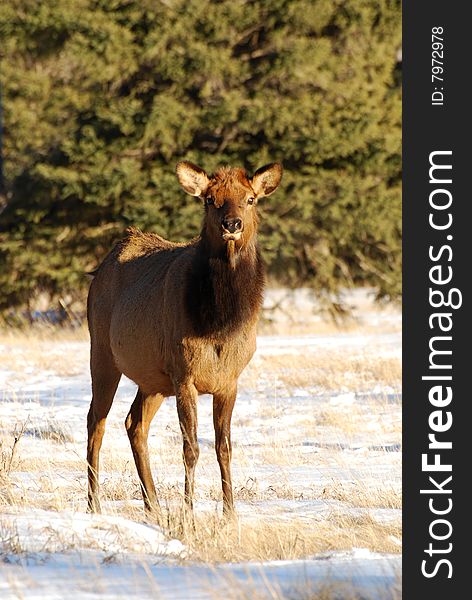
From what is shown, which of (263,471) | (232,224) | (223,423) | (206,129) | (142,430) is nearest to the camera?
(232,224)

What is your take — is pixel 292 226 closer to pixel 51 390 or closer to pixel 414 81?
pixel 51 390

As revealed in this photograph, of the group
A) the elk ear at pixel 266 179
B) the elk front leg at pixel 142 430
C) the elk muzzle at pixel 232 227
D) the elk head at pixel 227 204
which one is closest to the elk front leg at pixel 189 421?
the elk front leg at pixel 142 430

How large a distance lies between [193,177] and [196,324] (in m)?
1.12

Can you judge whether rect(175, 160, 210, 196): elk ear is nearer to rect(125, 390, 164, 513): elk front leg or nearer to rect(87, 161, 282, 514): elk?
rect(87, 161, 282, 514): elk

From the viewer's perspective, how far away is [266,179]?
8891 millimetres

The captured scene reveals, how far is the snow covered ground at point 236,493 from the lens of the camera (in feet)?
19.5

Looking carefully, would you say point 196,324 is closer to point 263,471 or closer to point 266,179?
point 266,179

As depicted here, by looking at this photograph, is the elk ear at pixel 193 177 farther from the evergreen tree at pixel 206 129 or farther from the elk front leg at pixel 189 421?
the evergreen tree at pixel 206 129

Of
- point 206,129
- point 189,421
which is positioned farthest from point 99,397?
point 206,129

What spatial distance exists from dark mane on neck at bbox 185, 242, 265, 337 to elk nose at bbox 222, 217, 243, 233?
0.37 m

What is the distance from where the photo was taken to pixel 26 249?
23.9 m

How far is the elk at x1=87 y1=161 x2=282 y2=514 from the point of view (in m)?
8.25

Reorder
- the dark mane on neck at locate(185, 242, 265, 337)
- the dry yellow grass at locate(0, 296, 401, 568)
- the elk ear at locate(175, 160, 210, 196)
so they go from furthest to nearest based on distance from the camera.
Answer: the elk ear at locate(175, 160, 210, 196), the dark mane on neck at locate(185, 242, 265, 337), the dry yellow grass at locate(0, 296, 401, 568)

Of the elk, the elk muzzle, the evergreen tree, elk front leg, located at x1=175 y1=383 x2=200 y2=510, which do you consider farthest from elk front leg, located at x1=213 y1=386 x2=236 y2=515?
the evergreen tree
